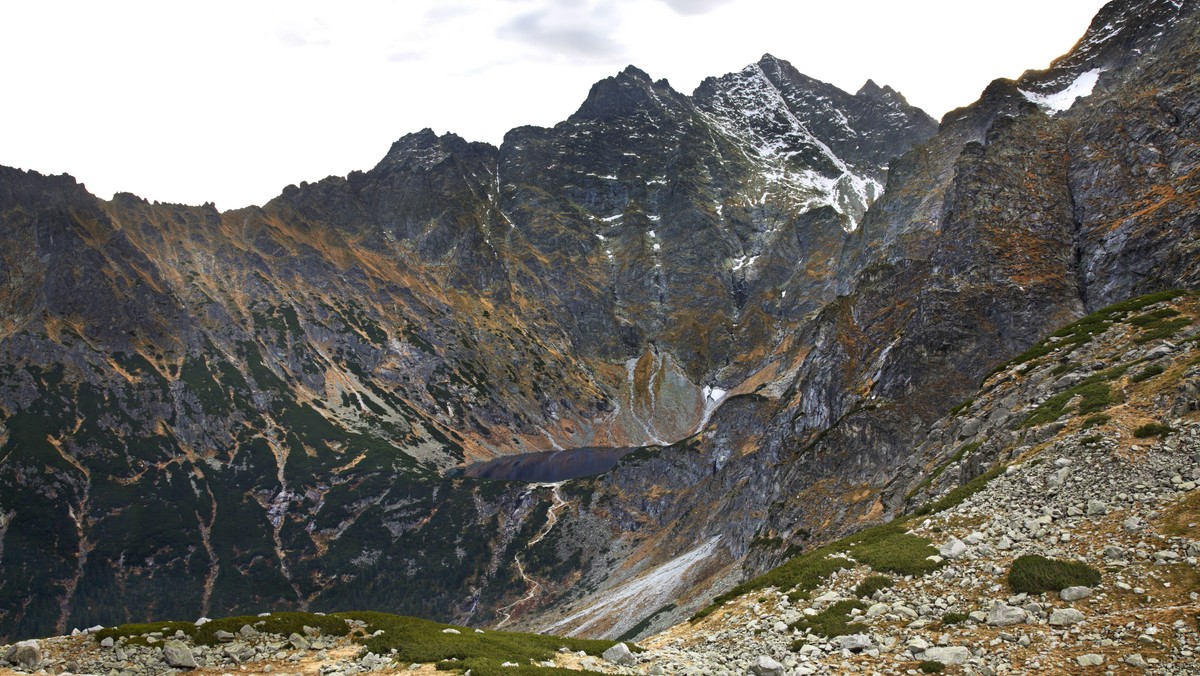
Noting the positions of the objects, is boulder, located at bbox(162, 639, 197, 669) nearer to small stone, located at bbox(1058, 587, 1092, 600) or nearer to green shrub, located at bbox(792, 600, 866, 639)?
green shrub, located at bbox(792, 600, 866, 639)

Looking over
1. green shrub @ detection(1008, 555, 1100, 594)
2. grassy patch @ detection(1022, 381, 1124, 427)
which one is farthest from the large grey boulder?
grassy patch @ detection(1022, 381, 1124, 427)

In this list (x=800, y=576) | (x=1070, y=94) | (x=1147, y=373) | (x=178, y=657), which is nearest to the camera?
(x=178, y=657)

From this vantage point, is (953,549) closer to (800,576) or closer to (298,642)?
(800,576)

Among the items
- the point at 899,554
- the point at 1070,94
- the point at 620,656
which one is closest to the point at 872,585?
the point at 899,554

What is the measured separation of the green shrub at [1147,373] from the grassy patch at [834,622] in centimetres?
2151

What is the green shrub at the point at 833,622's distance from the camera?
24156mm

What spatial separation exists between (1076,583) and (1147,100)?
97.6 metres

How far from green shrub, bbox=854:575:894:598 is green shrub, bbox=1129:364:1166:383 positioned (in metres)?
19.6

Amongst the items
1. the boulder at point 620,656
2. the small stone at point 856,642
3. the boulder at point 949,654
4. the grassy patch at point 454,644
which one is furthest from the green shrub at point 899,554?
the grassy patch at point 454,644

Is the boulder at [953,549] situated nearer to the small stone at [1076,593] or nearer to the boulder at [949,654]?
the small stone at [1076,593]

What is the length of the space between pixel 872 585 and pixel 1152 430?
13.7 meters

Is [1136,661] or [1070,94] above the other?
[1070,94]

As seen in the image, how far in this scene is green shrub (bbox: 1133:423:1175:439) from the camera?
2823cm

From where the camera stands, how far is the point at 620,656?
1030 inches
